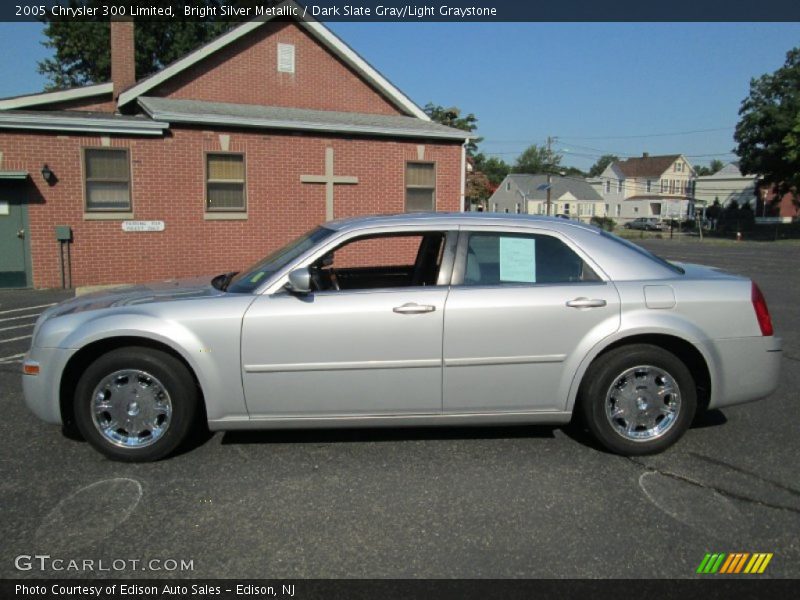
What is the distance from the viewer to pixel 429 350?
3.90m

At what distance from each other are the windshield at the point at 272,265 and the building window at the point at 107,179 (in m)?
9.09

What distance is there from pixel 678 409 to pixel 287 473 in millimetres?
2473

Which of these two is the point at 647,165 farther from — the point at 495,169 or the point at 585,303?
the point at 585,303

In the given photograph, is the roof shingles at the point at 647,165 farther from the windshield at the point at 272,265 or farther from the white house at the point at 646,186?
the windshield at the point at 272,265

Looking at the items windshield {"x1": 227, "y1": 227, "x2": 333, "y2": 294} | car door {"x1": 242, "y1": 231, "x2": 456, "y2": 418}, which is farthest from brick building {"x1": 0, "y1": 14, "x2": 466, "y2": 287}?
car door {"x1": 242, "y1": 231, "x2": 456, "y2": 418}


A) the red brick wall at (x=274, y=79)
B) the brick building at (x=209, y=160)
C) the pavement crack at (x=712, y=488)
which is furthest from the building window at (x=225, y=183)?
the pavement crack at (x=712, y=488)

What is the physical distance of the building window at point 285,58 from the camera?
53.3ft

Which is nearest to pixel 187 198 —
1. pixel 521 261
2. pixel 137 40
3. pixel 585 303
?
pixel 521 261

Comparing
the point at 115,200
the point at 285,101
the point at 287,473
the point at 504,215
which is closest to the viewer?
the point at 287,473

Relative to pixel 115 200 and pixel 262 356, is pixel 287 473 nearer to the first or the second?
pixel 262 356

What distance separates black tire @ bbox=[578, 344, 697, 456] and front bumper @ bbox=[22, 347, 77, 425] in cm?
319

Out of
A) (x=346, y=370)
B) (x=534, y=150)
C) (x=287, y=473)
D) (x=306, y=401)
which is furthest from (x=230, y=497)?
(x=534, y=150)

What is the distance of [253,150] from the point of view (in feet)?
43.6
